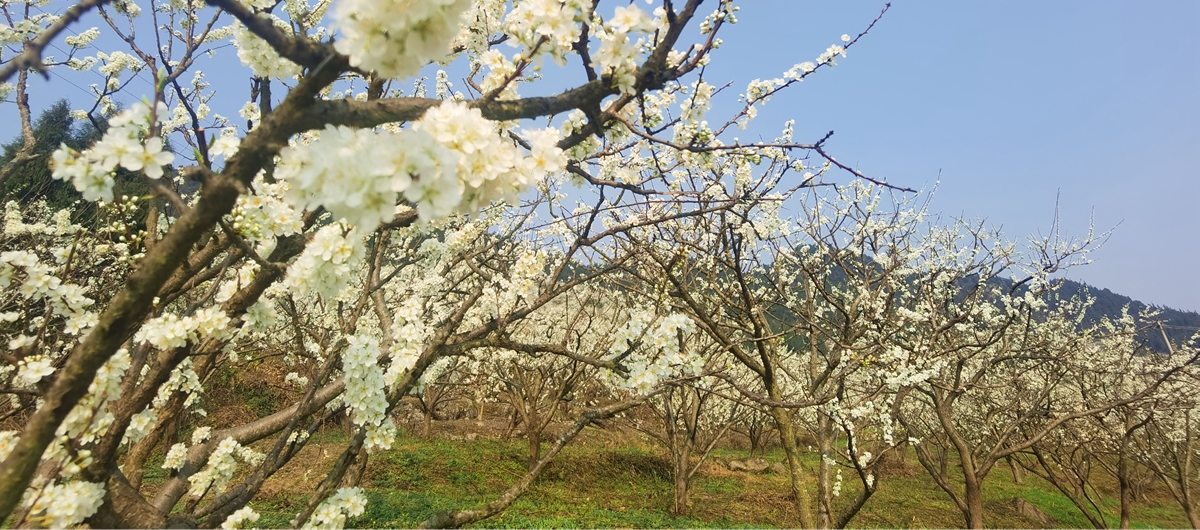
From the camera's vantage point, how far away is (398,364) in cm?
280

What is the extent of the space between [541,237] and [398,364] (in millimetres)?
4375

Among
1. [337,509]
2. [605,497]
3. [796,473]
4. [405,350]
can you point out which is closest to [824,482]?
[796,473]

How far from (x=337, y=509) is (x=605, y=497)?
25.9ft

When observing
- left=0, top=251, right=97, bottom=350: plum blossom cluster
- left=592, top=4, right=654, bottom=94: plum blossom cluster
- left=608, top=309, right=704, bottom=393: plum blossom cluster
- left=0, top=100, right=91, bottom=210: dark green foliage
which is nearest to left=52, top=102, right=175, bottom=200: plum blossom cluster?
left=592, top=4, right=654, bottom=94: plum blossom cluster

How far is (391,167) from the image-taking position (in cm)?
99

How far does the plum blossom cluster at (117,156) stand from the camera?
3.94ft

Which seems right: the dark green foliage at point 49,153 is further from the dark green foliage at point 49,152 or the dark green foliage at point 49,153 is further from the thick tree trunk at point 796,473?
the thick tree trunk at point 796,473

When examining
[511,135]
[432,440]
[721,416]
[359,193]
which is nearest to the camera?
[359,193]

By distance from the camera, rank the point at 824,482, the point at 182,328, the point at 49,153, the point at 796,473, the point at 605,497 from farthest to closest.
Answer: the point at 49,153 < the point at 605,497 < the point at 824,482 < the point at 796,473 < the point at 182,328

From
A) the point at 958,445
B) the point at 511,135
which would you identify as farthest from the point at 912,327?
the point at 511,135

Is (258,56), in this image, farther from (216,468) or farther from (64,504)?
(216,468)

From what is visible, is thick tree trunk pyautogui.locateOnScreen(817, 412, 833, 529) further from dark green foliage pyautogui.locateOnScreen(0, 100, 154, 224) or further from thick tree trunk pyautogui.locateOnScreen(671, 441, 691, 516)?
dark green foliage pyautogui.locateOnScreen(0, 100, 154, 224)

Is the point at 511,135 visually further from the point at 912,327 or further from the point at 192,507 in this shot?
the point at 912,327

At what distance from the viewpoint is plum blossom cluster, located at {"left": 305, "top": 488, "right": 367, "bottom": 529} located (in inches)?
100
